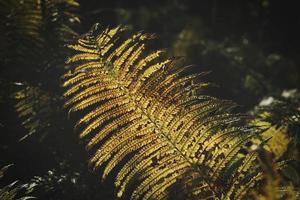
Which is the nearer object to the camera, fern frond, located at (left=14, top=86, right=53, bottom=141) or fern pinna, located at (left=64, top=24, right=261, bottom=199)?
fern pinna, located at (left=64, top=24, right=261, bottom=199)

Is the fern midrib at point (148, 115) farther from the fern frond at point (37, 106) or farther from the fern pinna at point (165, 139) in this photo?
the fern frond at point (37, 106)

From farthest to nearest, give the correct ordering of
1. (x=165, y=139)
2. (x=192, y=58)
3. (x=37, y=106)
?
(x=192, y=58) → (x=37, y=106) → (x=165, y=139)

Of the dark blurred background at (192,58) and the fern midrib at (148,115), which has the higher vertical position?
the dark blurred background at (192,58)

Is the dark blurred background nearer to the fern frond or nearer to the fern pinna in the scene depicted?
the fern frond

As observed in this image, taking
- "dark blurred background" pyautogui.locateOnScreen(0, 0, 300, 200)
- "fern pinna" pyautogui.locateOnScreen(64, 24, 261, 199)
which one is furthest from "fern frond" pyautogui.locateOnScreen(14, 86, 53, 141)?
"fern pinna" pyautogui.locateOnScreen(64, 24, 261, 199)

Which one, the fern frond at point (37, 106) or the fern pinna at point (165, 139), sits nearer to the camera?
the fern pinna at point (165, 139)

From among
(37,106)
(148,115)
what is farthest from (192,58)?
(148,115)

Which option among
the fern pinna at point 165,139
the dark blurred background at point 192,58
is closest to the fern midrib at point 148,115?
the fern pinna at point 165,139

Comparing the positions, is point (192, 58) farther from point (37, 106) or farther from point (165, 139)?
point (165, 139)
